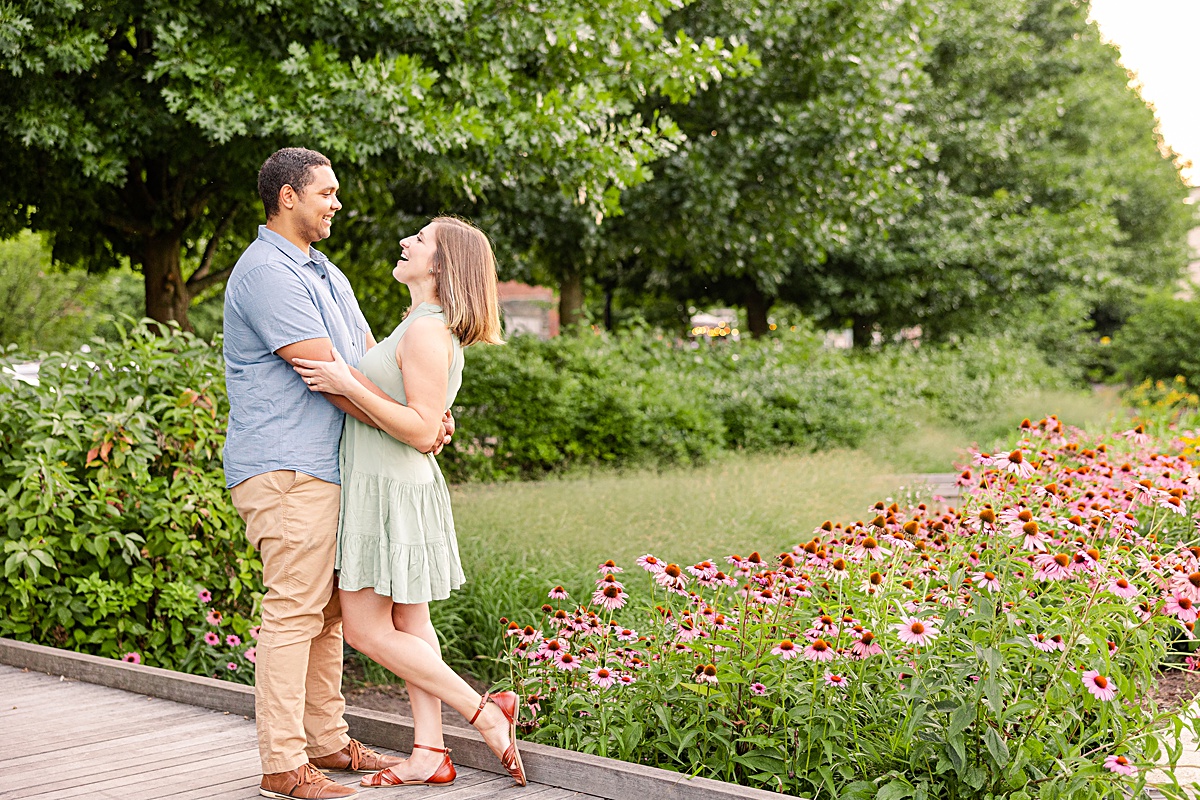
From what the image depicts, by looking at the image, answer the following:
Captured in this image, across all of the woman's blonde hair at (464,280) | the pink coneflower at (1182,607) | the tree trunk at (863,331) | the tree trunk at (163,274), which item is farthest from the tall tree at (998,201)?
the pink coneflower at (1182,607)

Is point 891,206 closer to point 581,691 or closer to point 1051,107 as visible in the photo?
point 1051,107

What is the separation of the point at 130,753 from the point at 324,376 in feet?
5.06

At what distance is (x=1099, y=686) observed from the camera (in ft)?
8.92

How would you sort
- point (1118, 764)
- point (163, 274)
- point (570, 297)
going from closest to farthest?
point (1118, 764) < point (163, 274) < point (570, 297)

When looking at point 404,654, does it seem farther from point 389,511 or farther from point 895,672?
point 895,672

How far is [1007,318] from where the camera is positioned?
20688mm

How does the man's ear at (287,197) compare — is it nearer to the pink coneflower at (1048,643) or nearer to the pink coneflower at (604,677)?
the pink coneflower at (604,677)

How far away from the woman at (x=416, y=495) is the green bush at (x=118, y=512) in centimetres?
211

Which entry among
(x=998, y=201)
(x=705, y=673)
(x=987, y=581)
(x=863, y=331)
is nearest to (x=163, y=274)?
(x=705, y=673)

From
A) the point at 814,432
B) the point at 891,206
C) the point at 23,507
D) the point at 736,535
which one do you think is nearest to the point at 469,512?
the point at 736,535

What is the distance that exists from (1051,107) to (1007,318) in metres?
4.28

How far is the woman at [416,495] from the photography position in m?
3.05

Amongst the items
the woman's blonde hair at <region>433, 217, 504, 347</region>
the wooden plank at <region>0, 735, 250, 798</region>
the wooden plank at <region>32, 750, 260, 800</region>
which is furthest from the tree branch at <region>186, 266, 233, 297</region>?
the woman's blonde hair at <region>433, 217, 504, 347</region>

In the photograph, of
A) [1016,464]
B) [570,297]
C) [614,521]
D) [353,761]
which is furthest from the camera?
[570,297]
